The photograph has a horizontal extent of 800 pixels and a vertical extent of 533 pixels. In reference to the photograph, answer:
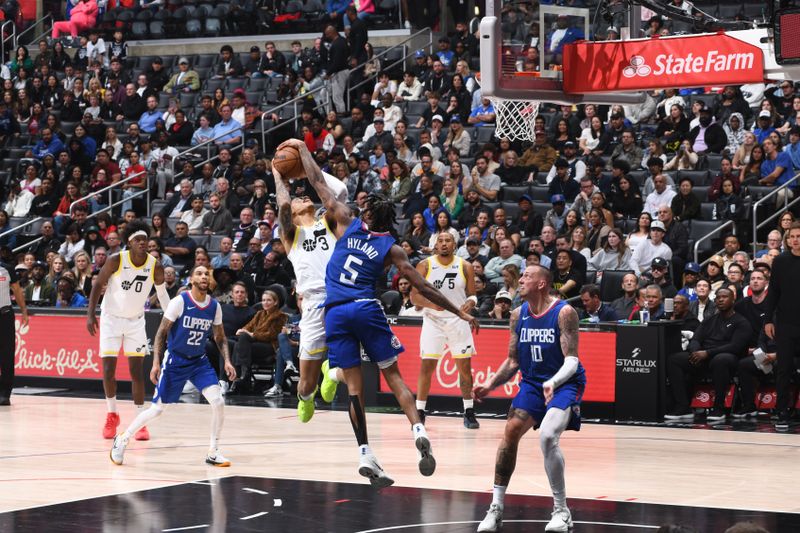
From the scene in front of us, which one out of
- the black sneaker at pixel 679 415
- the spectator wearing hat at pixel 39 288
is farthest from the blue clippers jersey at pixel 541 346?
the spectator wearing hat at pixel 39 288

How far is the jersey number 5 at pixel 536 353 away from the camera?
854 centimetres

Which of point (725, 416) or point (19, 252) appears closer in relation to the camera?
point (725, 416)

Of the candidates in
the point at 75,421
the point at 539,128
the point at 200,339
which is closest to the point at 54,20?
the point at 539,128

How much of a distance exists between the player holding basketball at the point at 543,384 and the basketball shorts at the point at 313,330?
9.48 ft

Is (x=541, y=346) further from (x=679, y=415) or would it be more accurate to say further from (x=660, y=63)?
(x=679, y=415)

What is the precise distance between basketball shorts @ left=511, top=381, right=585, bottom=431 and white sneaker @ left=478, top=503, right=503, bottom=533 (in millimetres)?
641

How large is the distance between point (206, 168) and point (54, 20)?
34.5ft

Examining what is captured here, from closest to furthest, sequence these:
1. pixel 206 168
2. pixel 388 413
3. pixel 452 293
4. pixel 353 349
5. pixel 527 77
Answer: pixel 353 349, pixel 527 77, pixel 452 293, pixel 388 413, pixel 206 168

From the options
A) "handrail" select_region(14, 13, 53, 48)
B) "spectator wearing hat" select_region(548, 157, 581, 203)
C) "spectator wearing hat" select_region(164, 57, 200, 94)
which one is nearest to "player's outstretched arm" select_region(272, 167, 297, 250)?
"spectator wearing hat" select_region(548, 157, 581, 203)

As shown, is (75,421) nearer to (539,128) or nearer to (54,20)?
(539,128)

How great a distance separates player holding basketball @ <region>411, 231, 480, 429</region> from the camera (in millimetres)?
14070

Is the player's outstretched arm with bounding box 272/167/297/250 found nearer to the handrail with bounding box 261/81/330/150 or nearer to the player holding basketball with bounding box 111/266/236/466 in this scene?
the player holding basketball with bounding box 111/266/236/466

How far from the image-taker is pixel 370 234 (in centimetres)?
938

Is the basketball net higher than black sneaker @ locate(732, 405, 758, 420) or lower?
higher
